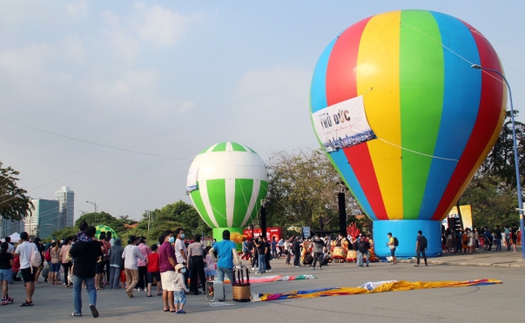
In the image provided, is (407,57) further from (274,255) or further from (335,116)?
(274,255)

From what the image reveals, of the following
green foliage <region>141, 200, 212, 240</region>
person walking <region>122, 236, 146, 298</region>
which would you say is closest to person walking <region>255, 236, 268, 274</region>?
person walking <region>122, 236, 146, 298</region>

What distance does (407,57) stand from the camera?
71.7ft

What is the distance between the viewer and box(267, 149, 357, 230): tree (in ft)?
147

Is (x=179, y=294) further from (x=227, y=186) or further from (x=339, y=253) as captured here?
(x=227, y=186)

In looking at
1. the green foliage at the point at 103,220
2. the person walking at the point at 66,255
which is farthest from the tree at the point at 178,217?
the person walking at the point at 66,255

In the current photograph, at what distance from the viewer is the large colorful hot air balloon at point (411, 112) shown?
21656 millimetres

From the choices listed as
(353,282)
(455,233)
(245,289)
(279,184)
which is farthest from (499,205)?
(245,289)

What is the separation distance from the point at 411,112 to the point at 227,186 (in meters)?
18.0

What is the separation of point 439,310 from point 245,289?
12.6 feet

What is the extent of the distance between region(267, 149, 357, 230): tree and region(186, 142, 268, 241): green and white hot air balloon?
7041mm

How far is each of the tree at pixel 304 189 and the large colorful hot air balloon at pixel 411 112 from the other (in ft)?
68.5

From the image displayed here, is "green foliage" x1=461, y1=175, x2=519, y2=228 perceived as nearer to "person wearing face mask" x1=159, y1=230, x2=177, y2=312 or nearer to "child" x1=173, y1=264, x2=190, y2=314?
"person wearing face mask" x1=159, y1=230, x2=177, y2=312

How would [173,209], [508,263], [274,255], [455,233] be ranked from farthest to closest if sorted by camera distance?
1. [173,209]
2. [274,255]
3. [455,233]
4. [508,263]

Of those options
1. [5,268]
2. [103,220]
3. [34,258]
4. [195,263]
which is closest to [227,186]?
[195,263]
